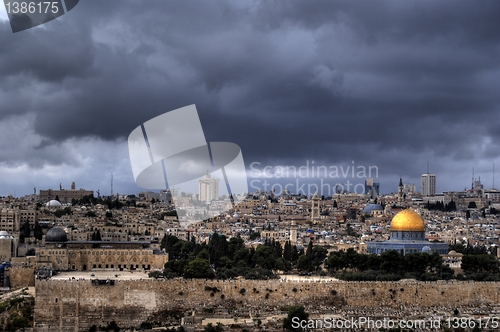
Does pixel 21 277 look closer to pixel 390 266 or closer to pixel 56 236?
pixel 56 236

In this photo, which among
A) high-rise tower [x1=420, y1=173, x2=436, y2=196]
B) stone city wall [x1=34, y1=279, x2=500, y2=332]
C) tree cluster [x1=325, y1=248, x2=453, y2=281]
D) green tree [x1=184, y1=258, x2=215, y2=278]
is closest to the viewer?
stone city wall [x1=34, y1=279, x2=500, y2=332]

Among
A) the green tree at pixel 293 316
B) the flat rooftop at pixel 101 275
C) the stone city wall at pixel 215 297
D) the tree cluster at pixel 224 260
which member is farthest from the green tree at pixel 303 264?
the green tree at pixel 293 316

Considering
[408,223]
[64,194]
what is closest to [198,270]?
[408,223]

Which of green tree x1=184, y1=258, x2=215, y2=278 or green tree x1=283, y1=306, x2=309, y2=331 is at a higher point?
green tree x1=184, y1=258, x2=215, y2=278

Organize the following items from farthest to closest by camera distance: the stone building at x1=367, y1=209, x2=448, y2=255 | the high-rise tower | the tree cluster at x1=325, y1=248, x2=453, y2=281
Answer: the high-rise tower → the stone building at x1=367, y1=209, x2=448, y2=255 → the tree cluster at x1=325, y1=248, x2=453, y2=281

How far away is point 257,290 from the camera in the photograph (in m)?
41.1

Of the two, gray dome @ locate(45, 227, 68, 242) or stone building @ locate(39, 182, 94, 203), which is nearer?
gray dome @ locate(45, 227, 68, 242)

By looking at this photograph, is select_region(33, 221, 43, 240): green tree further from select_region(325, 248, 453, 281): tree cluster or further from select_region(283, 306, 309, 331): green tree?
select_region(283, 306, 309, 331): green tree

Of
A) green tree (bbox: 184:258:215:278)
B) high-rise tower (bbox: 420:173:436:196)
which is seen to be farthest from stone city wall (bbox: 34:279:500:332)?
high-rise tower (bbox: 420:173:436:196)

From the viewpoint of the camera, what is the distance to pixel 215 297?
134ft

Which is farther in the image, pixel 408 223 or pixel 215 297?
pixel 408 223

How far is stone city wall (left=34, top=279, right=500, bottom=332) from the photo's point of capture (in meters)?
39.5

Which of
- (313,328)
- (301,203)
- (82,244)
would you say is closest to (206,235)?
(82,244)

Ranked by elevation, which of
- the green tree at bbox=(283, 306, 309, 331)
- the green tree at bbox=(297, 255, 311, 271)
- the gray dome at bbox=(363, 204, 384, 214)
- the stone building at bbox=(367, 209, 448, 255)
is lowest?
the green tree at bbox=(283, 306, 309, 331)
